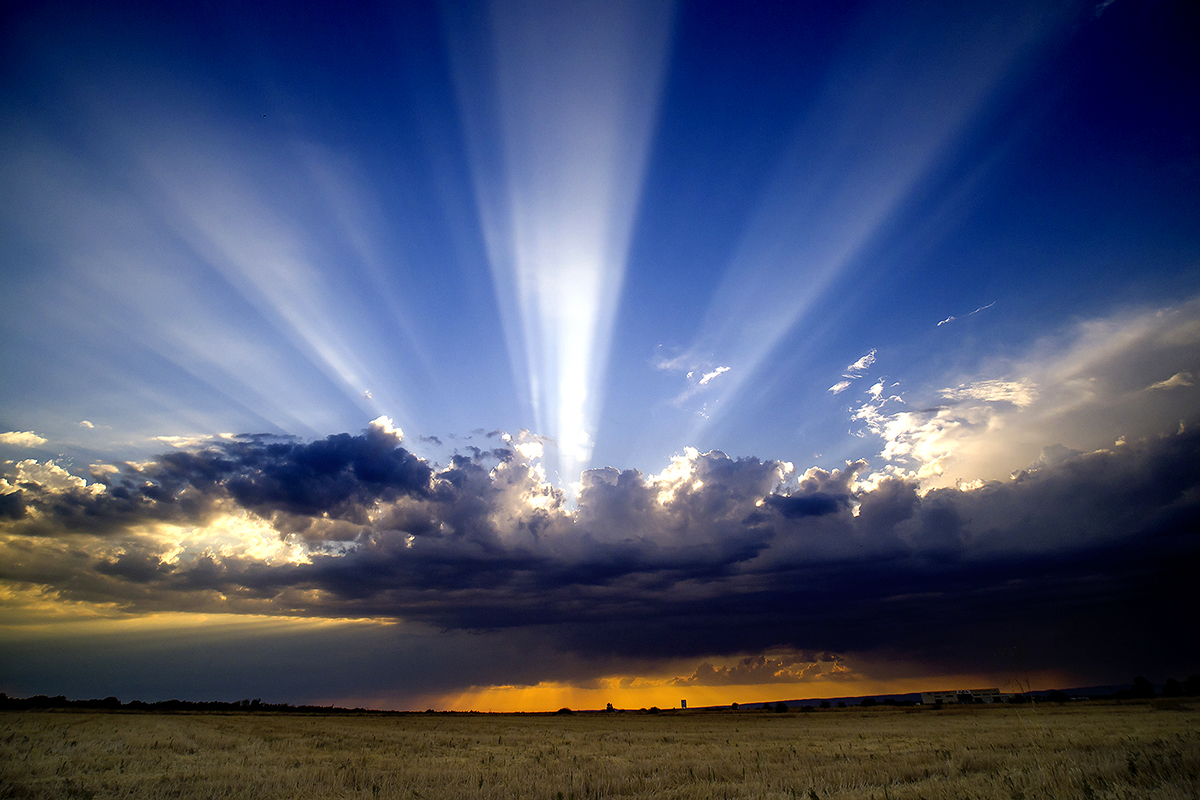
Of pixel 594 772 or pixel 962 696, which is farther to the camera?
pixel 962 696

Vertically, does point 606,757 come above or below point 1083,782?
below

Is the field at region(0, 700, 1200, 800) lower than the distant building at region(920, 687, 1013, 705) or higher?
higher

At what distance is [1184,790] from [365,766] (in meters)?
25.3

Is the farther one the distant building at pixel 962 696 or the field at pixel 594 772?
the distant building at pixel 962 696

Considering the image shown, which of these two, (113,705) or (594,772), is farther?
(113,705)

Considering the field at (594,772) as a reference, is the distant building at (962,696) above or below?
below

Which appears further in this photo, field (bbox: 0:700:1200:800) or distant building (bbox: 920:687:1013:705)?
distant building (bbox: 920:687:1013:705)

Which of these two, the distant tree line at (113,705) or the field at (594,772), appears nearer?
the field at (594,772)

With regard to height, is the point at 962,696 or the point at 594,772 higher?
the point at 594,772

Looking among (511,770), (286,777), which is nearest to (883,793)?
(511,770)

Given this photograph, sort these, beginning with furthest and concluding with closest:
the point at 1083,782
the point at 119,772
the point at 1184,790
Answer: the point at 119,772
the point at 1083,782
the point at 1184,790

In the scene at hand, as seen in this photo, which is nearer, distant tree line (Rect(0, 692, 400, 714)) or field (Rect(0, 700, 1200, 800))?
field (Rect(0, 700, 1200, 800))

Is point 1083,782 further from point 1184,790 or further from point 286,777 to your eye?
point 286,777

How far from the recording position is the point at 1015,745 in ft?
84.6
